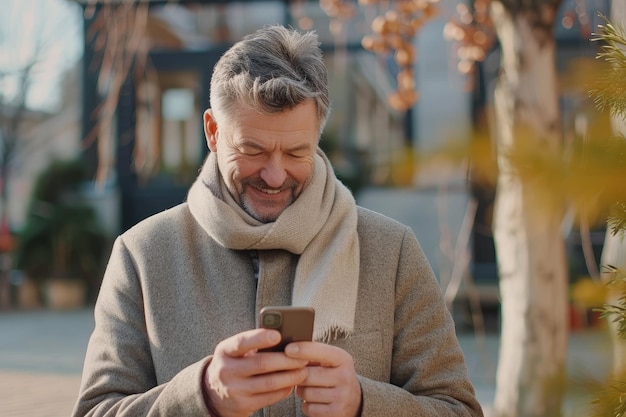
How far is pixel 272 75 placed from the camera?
6.63 ft

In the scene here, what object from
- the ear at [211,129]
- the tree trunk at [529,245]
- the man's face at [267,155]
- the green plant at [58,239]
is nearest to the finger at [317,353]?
the man's face at [267,155]

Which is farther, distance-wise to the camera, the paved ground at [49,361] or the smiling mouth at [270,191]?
the paved ground at [49,361]

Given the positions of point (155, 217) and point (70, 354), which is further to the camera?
point (70, 354)

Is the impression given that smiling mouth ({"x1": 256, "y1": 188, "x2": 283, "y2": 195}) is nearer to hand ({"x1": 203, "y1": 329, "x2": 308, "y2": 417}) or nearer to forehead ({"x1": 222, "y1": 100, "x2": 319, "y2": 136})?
forehead ({"x1": 222, "y1": 100, "x2": 319, "y2": 136})

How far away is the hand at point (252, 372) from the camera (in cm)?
163

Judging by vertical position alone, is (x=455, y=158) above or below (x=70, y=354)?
above

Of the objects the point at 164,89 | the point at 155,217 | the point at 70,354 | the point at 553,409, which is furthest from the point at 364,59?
the point at 553,409

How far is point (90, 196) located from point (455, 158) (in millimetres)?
12141

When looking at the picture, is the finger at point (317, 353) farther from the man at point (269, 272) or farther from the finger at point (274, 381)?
the man at point (269, 272)

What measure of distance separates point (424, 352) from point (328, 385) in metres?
0.41

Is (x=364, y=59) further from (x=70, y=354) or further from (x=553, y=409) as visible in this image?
(x=553, y=409)

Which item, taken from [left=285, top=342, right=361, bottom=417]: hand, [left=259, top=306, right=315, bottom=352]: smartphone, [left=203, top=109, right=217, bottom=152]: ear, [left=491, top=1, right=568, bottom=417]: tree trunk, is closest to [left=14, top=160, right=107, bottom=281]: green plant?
[left=491, top=1, right=568, bottom=417]: tree trunk

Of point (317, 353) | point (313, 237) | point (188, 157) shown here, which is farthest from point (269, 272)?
point (188, 157)

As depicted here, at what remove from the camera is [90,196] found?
12.5 meters
